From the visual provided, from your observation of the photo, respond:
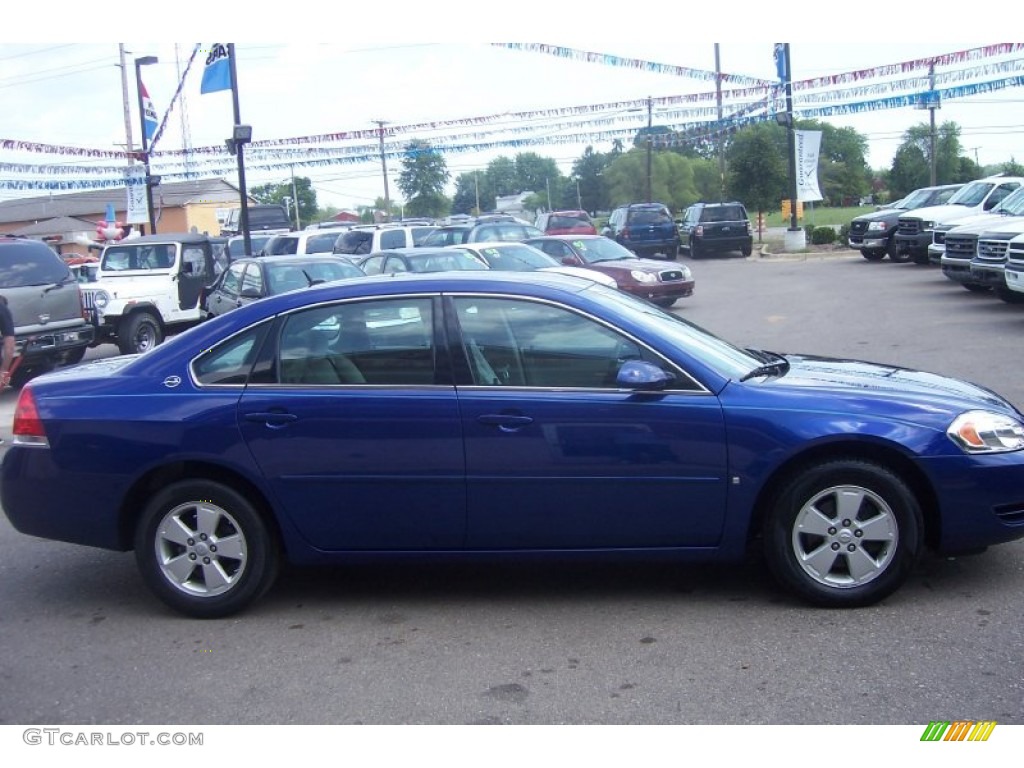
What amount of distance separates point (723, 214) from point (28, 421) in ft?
102

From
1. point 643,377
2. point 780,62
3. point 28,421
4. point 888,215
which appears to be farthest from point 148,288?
point 780,62

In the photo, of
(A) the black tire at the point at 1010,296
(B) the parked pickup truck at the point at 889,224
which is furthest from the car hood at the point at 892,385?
(B) the parked pickup truck at the point at 889,224

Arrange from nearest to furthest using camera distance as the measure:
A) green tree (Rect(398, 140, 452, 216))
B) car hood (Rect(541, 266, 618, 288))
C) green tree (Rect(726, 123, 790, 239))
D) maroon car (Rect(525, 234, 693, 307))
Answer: car hood (Rect(541, 266, 618, 288)) → maroon car (Rect(525, 234, 693, 307)) → green tree (Rect(726, 123, 790, 239)) → green tree (Rect(398, 140, 452, 216))

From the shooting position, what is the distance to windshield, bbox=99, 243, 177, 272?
18.0 m

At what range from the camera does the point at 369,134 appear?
94.5ft

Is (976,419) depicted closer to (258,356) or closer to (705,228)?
(258,356)

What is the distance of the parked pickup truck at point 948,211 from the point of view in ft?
70.8

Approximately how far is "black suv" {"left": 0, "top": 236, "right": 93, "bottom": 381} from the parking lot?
7777 millimetres

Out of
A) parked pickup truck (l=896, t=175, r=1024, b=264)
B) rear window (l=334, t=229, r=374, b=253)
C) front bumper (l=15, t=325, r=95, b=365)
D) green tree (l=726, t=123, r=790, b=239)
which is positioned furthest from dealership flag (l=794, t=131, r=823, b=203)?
front bumper (l=15, t=325, r=95, b=365)

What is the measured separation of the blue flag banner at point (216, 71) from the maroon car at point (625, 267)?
6.65 m

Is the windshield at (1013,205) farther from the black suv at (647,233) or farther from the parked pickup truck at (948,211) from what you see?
the black suv at (647,233)

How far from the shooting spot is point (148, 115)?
29875 millimetres

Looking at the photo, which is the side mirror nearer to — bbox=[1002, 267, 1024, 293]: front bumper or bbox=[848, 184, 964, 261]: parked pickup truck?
bbox=[1002, 267, 1024, 293]: front bumper

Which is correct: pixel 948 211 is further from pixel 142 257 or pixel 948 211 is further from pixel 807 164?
pixel 142 257
